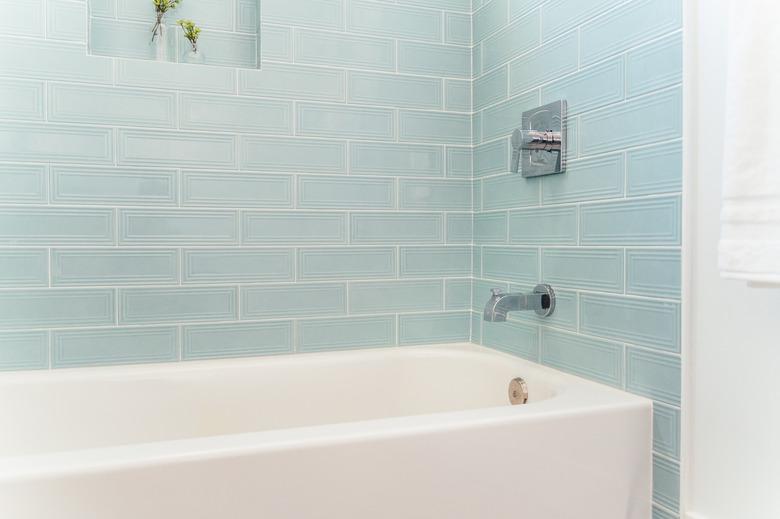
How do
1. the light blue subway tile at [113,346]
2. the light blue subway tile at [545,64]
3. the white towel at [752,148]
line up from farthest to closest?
the light blue subway tile at [113,346] < the light blue subway tile at [545,64] < the white towel at [752,148]

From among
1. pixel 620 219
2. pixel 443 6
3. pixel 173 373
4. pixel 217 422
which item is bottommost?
pixel 217 422

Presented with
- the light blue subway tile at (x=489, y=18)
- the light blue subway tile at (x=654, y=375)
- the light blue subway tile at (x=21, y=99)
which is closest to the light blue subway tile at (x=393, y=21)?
the light blue subway tile at (x=489, y=18)

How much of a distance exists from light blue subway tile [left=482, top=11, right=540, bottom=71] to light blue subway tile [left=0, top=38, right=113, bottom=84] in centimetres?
119

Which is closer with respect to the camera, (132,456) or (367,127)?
(132,456)

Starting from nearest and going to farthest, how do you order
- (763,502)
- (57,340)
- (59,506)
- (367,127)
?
(59,506) < (763,502) < (57,340) < (367,127)

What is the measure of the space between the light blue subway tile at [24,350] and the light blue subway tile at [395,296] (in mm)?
909

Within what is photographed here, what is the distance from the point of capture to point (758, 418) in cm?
120

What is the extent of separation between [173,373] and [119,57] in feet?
3.15

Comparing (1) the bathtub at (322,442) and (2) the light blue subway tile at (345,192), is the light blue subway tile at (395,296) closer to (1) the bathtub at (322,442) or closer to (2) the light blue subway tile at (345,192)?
(1) the bathtub at (322,442)

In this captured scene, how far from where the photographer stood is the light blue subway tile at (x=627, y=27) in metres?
1.41

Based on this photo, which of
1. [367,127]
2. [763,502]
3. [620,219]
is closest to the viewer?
[763,502]

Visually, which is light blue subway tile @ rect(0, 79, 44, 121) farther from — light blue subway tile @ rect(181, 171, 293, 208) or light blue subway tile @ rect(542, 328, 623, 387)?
light blue subway tile @ rect(542, 328, 623, 387)

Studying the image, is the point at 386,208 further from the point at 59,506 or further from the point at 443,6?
the point at 59,506

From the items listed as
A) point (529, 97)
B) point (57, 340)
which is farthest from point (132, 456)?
point (529, 97)
